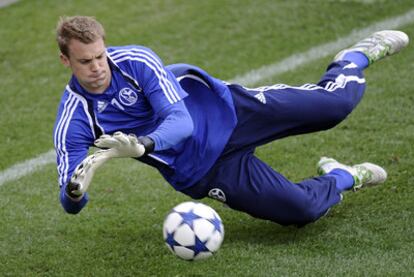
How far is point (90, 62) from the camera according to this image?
16.1ft

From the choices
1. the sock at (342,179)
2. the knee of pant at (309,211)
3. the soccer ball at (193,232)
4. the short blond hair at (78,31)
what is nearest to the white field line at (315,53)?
the sock at (342,179)

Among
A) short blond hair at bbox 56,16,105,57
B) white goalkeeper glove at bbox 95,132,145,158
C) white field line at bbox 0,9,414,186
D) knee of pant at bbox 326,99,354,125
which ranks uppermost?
short blond hair at bbox 56,16,105,57

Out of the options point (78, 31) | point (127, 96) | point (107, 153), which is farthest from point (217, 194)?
point (78, 31)

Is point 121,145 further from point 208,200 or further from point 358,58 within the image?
point 358,58

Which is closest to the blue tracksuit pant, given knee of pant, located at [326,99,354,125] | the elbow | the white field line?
knee of pant, located at [326,99,354,125]

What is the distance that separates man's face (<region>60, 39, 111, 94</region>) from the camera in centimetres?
490

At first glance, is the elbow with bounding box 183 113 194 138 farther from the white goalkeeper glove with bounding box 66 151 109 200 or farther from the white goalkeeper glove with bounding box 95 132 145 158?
the white goalkeeper glove with bounding box 66 151 109 200

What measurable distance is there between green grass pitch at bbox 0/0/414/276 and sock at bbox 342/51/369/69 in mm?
836

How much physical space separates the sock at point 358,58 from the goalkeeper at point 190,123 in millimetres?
182

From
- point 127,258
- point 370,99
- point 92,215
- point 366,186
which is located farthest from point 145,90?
point 370,99

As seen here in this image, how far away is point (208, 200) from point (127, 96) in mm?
1610

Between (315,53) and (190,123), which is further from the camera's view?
(315,53)

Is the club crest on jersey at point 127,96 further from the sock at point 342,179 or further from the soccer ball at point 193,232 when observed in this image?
the sock at point 342,179

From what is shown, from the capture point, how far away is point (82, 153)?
Answer: 16.3 feet
